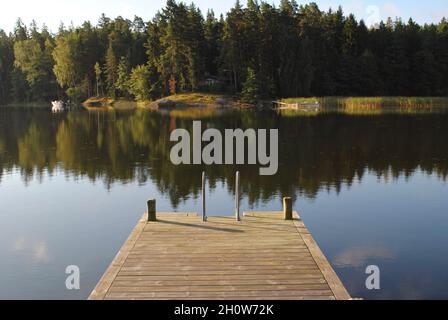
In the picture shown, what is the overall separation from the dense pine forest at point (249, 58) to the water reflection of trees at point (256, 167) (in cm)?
4861

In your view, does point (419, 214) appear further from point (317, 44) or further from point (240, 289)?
point (317, 44)

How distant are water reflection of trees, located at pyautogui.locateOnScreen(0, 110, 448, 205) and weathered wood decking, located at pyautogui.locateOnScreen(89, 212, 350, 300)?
21.5ft

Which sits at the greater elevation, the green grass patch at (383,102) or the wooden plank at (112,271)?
the green grass patch at (383,102)

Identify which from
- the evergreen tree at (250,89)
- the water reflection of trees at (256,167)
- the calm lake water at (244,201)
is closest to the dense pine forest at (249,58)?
the evergreen tree at (250,89)

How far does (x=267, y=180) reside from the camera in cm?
2331

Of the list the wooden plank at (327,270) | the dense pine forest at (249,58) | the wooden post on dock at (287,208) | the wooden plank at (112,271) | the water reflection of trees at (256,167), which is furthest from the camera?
the dense pine forest at (249,58)

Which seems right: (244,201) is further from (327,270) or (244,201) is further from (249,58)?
(249,58)

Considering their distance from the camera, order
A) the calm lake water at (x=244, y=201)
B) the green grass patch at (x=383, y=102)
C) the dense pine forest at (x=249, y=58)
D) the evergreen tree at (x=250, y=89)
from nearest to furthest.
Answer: the calm lake water at (x=244, y=201), the green grass patch at (x=383, y=102), the evergreen tree at (x=250, y=89), the dense pine forest at (x=249, y=58)

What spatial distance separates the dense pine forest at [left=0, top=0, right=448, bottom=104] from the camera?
95.9 meters

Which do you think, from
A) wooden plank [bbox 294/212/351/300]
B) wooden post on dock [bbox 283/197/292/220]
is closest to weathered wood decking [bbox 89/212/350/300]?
wooden plank [bbox 294/212/351/300]

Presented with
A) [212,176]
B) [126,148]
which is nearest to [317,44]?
[126,148]

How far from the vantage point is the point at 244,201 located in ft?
63.1

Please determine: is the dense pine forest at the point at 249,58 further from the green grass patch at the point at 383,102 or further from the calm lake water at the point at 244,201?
the calm lake water at the point at 244,201

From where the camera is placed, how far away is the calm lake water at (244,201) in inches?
485
